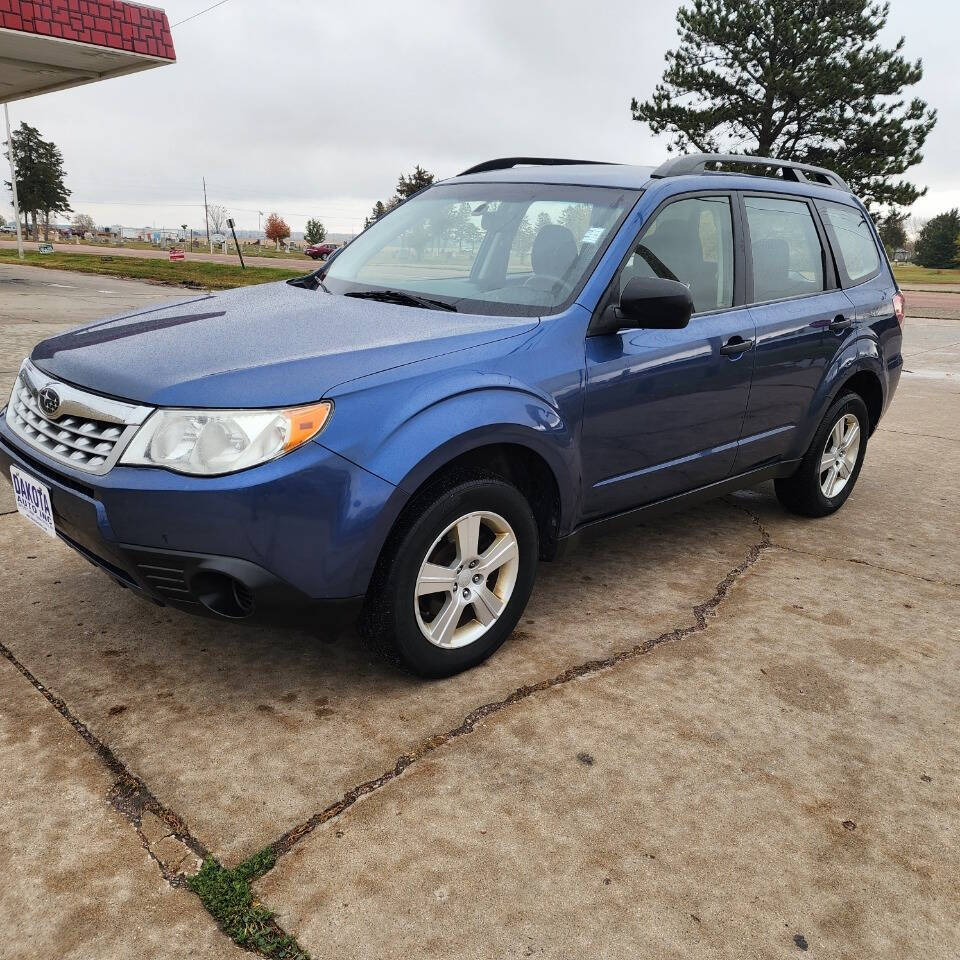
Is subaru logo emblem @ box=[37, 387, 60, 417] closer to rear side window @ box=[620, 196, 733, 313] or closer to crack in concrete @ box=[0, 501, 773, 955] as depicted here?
crack in concrete @ box=[0, 501, 773, 955]

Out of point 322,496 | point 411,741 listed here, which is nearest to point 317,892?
point 411,741

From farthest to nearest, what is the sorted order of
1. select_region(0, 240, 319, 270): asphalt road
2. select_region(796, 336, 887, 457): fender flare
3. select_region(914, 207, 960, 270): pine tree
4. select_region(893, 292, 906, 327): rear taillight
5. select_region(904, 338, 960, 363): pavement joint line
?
select_region(914, 207, 960, 270): pine tree, select_region(0, 240, 319, 270): asphalt road, select_region(904, 338, 960, 363): pavement joint line, select_region(893, 292, 906, 327): rear taillight, select_region(796, 336, 887, 457): fender flare

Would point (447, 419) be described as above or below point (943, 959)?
above

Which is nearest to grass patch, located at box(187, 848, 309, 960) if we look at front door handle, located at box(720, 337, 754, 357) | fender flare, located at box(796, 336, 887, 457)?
front door handle, located at box(720, 337, 754, 357)

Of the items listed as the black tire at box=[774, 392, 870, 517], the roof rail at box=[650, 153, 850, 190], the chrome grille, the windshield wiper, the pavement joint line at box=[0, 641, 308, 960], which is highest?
the roof rail at box=[650, 153, 850, 190]

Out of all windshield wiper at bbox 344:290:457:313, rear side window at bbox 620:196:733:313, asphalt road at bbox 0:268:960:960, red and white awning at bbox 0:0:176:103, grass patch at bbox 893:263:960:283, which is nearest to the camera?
asphalt road at bbox 0:268:960:960

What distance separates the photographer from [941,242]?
74562 millimetres

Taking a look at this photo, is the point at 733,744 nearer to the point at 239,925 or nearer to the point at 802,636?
the point at 802,636

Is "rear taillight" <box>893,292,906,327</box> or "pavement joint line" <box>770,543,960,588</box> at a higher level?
Result: "rear taillight" <box>893,292,906,327</box>

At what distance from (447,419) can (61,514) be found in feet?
3.84

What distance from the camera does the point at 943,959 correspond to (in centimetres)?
194

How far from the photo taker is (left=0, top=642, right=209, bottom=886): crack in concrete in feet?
7.03

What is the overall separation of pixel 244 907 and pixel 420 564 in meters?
1.06

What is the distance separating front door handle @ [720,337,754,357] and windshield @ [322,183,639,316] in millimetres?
716
